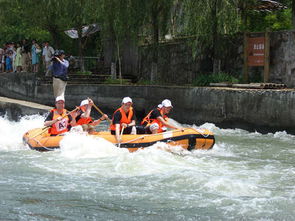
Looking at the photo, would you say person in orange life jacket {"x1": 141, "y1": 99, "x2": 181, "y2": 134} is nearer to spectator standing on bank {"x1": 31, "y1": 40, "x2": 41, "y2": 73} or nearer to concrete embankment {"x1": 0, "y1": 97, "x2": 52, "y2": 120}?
concrete embankment {"x1": 0, "y1": 97, "x2": 52, "y2": 120}

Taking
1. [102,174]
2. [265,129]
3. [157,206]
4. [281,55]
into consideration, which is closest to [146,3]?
[281,55]

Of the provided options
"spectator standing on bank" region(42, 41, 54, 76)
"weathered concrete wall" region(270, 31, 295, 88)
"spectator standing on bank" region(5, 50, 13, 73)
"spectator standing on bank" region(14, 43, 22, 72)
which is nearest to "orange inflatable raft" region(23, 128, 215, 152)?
"weathered concrete wall" region(270, 31, 295, 88)

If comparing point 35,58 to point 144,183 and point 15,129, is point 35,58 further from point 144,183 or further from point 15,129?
point 144,183

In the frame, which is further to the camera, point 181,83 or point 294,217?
point 181,83

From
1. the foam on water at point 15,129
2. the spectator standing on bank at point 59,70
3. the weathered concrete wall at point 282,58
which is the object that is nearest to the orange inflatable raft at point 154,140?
the foam on water at point 15,129

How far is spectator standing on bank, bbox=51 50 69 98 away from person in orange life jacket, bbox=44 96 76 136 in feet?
15.8

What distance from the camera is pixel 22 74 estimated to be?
2628 centimetres

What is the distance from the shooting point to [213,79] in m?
20.0

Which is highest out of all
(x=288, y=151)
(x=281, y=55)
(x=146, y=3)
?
(x=146, y=3)

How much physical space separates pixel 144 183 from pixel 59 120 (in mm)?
3770

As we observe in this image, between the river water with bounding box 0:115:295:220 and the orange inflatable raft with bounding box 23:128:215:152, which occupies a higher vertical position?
the orange inflatable raft with bounding box 23:128:215:152

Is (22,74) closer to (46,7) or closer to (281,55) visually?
(46,7)

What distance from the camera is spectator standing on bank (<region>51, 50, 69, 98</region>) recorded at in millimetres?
17797

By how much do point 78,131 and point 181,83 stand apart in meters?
10.4
